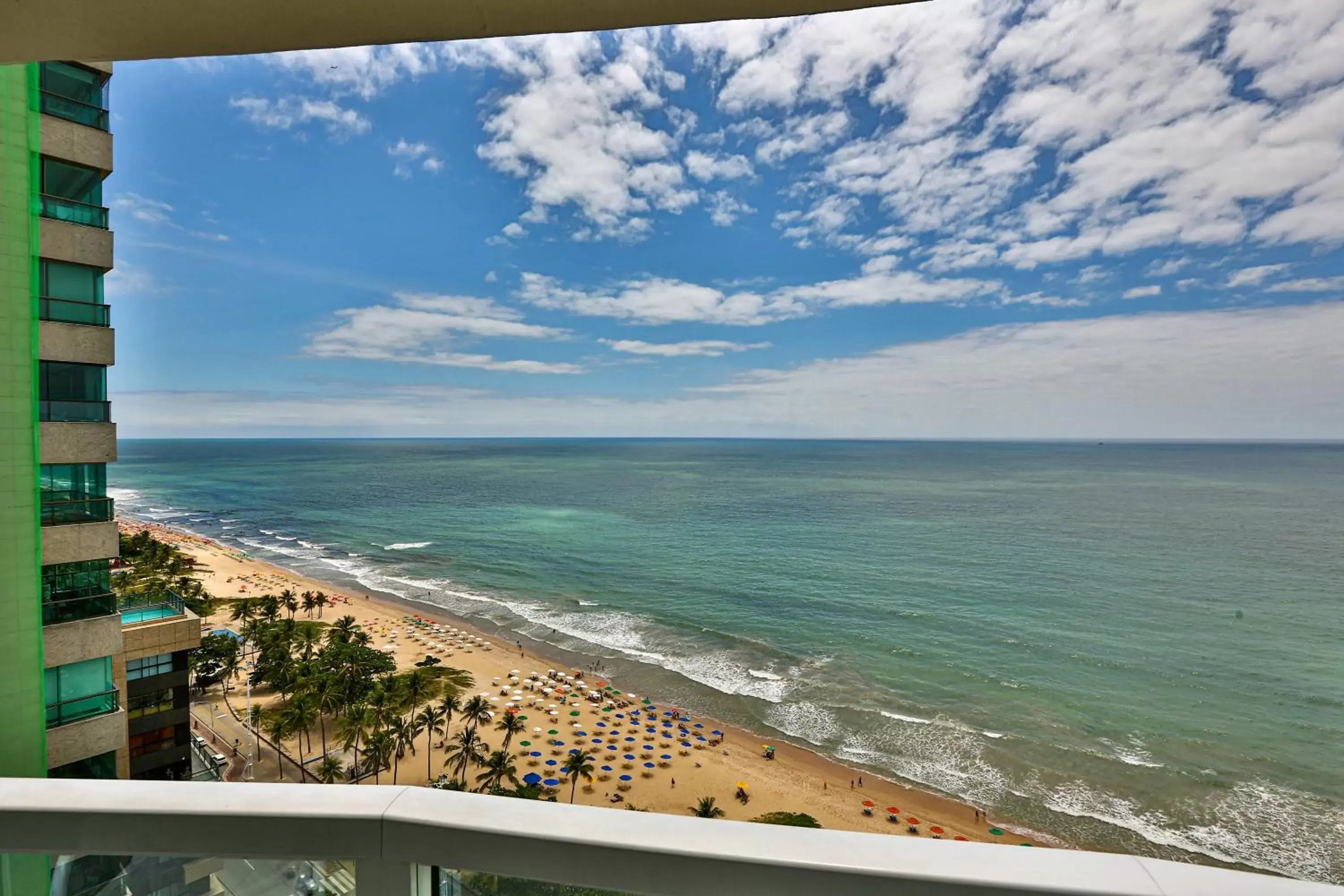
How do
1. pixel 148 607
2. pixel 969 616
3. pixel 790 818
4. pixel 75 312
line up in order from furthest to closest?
1. pixel 969 616
2. pixel 148 607
3. pixel 790 818
4. pixel 75 312

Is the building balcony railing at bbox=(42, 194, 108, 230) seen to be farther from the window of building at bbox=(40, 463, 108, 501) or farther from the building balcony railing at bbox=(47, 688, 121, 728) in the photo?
the building balcony railing at bbox=(47, 688, 121, 728)

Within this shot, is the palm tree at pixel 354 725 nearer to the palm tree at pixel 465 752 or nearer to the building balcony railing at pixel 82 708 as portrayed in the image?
the palm tree at pixel 465 752

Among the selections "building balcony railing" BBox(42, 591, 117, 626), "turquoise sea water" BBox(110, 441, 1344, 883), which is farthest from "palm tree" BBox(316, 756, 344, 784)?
"building balcony railing" BBox(42, 591, 117, 626)

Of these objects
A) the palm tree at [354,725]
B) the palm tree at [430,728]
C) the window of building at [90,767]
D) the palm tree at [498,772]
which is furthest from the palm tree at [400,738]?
the window of building at [90,767]

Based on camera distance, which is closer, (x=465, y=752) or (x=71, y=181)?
(x=71, y=181)

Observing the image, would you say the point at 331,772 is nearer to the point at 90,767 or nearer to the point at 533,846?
the point at 90,767

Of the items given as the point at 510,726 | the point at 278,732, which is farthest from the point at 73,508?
the point at 278,732

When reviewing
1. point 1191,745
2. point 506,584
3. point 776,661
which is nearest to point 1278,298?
point 1191,745
